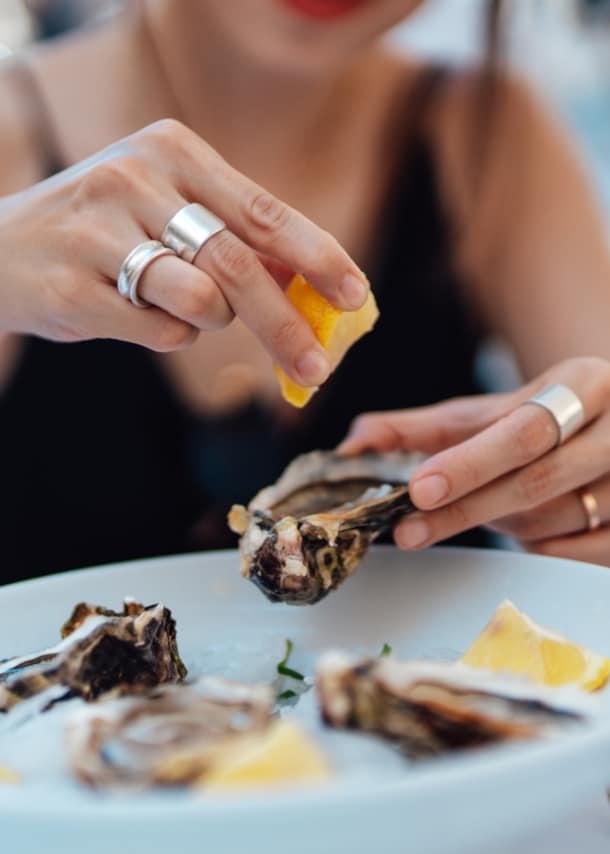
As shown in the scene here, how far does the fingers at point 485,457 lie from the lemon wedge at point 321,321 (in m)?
0.11

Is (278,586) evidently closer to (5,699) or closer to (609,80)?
(5,699)

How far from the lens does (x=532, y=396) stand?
0.81 m

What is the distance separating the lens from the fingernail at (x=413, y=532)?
0.74 m

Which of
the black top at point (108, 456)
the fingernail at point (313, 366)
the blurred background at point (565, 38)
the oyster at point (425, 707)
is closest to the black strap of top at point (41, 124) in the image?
the black top at point (108, 456)

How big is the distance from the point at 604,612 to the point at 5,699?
0.39 m

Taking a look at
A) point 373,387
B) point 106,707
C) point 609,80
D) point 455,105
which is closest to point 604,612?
point 106,707

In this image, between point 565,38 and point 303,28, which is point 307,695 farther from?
point 565,38

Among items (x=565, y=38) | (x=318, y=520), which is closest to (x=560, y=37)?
(x=565, y=38)

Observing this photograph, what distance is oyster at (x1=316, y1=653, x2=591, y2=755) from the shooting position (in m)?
0.43

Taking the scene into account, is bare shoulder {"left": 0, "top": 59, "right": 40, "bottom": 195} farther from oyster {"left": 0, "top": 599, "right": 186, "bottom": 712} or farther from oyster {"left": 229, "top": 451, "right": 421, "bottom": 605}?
oyster {"left": 0, "top": 599, "right": 186, "bottom": 712}

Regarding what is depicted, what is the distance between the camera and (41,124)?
1388 millimetres

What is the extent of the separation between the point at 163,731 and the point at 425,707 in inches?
4.6

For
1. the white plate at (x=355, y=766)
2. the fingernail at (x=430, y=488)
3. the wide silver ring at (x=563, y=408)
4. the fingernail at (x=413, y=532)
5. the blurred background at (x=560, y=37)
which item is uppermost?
the blurred background at (x=560, y=37)

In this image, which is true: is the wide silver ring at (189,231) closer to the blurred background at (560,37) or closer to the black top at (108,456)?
the black top at (108,456)
